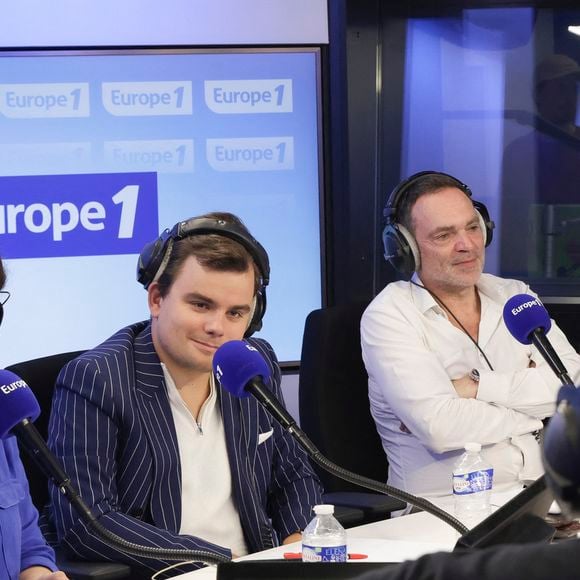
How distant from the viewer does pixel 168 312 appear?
91.5 inches

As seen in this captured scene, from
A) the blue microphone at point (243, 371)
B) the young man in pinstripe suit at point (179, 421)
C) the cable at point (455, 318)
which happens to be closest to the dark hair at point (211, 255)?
the young man in pinstripe suit at point (179, 421)

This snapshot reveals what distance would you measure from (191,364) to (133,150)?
1.92 m

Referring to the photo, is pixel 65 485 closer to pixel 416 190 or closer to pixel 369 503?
pixel 369 503

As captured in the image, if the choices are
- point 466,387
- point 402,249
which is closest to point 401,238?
point 402,249

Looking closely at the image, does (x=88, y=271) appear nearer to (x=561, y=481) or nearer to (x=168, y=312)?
(x=168, y=312)

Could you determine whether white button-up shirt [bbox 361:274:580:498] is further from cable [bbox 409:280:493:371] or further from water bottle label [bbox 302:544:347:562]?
water bottle label [bbox 302:544:347:562]

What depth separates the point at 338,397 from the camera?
9.82 feet

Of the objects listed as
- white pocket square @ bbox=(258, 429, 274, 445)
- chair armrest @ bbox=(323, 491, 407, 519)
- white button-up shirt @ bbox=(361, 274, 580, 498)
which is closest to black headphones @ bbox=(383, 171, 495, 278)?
white button-up shirt @ bbox=(361, 274, 580, 498)

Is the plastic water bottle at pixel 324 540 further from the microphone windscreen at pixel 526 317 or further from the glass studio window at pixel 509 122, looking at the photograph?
the glass studio window at pixel 509 122

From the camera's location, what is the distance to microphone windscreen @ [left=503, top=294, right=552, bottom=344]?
217 centimetres

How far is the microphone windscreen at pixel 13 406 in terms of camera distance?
148 centimetres

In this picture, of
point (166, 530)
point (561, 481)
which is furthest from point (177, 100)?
point (561, 481)

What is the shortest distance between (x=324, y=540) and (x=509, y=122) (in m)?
2.69

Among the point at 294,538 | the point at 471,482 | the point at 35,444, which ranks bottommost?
the point at 294,538
